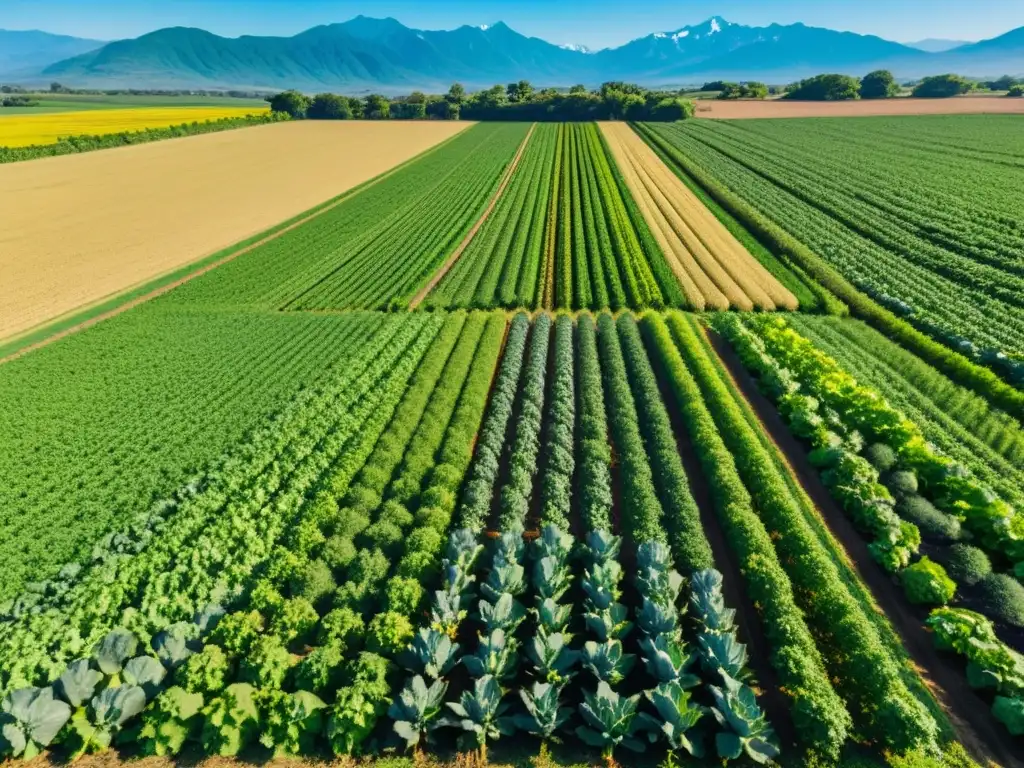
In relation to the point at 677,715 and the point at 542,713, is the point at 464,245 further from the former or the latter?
the point at 677,715

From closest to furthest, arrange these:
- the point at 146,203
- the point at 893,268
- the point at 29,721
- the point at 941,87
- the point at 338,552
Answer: the point at 29,721 → the point at 338,552 → the point at 893,268 → the point at 146,203 → the point at 941,87

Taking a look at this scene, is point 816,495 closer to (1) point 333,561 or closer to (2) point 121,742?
(1) point 333,561

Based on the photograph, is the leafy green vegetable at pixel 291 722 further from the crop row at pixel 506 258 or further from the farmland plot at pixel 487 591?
the crop row at pixel 506 258

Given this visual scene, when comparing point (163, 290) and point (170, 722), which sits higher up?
point (170, 722)

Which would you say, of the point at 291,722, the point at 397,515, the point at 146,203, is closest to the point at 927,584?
the point at 397,515

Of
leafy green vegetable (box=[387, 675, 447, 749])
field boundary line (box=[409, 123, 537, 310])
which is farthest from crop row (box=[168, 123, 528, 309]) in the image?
leafy green vegetable (box=[387, 675, 447, 749])

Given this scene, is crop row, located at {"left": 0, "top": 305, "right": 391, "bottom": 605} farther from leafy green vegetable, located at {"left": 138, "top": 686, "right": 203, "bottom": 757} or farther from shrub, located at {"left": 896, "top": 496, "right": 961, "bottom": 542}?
shrub, located at {"left": 896, "top": 496, "right": 961, "bottom": 542}

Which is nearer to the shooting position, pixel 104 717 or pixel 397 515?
pixel 104 717

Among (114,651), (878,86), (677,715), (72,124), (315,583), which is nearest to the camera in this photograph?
(677,715)
